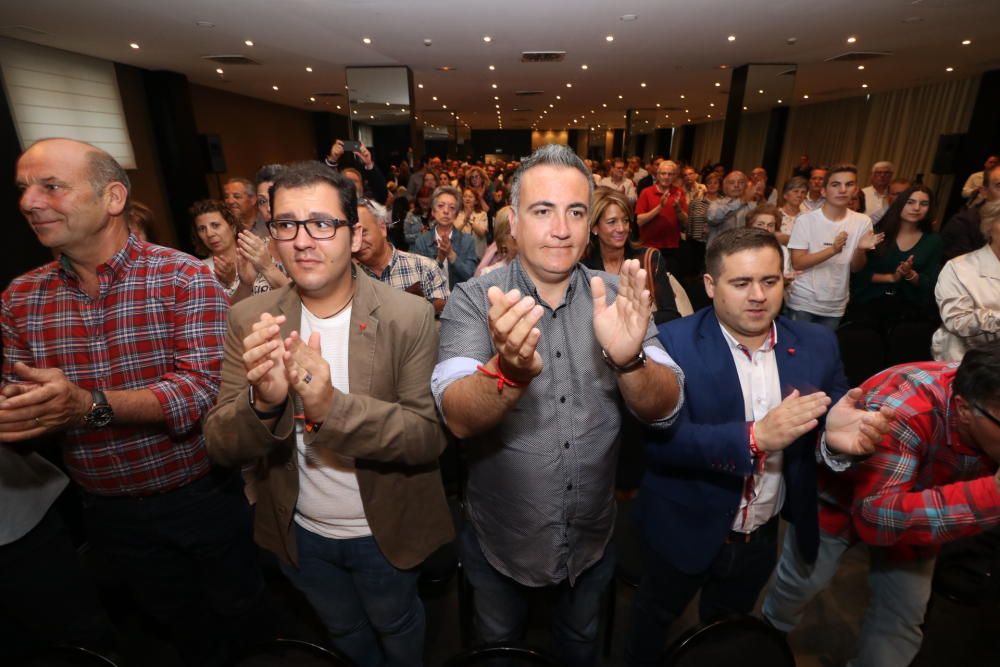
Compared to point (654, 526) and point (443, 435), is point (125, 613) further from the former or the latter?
point (654, 526)

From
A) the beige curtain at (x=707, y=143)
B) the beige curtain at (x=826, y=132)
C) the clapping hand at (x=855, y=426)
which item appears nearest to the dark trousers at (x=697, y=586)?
the clapping hand at (x=855, y=426)

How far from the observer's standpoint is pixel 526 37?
689 centimetres

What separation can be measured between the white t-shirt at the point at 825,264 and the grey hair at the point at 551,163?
9.41ft

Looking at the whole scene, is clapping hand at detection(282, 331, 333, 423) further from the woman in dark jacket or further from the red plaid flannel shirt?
the woman in dark jacket

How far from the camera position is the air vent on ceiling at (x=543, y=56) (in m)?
7.98

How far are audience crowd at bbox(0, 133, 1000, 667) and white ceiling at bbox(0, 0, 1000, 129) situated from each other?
5.16m

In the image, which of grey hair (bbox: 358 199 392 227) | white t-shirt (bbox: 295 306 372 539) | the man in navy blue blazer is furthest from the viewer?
grey hair (bbox: 358 199 392 227)

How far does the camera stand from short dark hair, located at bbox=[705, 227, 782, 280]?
1.54 metres

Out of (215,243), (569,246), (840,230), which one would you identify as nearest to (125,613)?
(215,243)

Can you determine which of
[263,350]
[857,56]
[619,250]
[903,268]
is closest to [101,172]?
[263,350]

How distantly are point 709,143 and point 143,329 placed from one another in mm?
25154

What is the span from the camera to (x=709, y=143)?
2223 centimetres

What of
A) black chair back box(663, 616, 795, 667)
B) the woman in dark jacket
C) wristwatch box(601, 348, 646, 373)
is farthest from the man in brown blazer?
the woman in dark jacket

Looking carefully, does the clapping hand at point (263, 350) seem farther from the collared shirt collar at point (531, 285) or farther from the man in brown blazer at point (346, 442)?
the collared shirt collar at point (531, 285)
